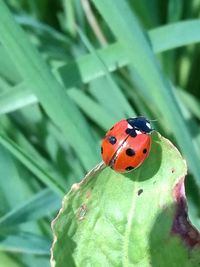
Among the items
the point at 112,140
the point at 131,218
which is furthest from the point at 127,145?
the point at 131,218

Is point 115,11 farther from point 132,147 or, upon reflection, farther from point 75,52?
point 75,52

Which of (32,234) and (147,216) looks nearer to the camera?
(147,216)

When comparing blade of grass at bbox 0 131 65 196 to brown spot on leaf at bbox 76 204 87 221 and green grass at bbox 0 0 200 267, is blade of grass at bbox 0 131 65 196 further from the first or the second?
brown spot on leaf at bbox 76 204 87 221

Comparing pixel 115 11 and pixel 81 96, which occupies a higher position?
pixel 115 11

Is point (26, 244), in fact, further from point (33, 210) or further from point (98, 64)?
point (98, 64)

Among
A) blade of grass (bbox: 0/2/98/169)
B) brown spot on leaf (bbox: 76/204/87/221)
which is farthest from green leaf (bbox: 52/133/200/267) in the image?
blade of grass (bbox: 0/2/98/169)

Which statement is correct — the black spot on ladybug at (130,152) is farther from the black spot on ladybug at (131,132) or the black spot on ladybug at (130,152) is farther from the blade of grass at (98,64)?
the blade of grass at (98,64)

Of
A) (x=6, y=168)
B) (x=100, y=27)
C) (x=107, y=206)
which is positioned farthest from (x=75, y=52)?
(x=107, y=206)
